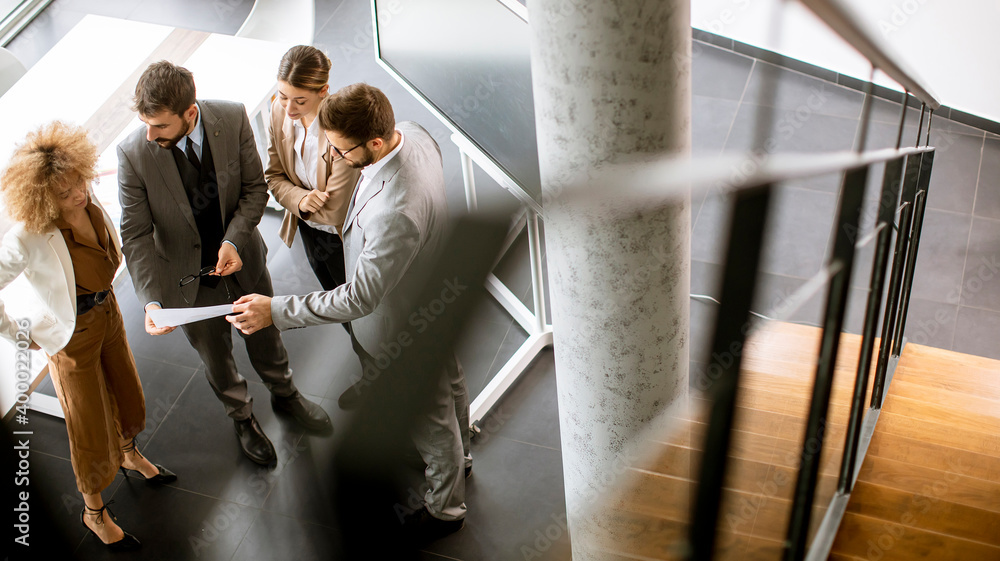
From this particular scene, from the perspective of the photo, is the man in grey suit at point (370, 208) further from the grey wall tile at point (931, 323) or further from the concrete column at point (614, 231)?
the grey wall tile at point (931, 323)

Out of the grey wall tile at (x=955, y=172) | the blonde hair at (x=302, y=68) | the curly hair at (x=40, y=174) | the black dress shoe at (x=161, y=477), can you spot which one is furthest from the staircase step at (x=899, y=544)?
the grey wall tile at (x=955, y=172)

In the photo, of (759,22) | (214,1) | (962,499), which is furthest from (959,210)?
(214,1)

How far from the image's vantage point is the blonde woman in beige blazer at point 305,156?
109 inches

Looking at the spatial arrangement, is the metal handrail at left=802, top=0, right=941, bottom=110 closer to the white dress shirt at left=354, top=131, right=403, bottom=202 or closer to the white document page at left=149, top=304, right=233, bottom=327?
the white dress shirt at left=354, top=131, right=403, bottom=202

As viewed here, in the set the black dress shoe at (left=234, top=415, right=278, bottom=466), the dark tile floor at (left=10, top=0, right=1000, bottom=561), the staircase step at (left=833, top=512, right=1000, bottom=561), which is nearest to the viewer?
the staircase step at (left=833, top=512, right=1000, bottom=561)

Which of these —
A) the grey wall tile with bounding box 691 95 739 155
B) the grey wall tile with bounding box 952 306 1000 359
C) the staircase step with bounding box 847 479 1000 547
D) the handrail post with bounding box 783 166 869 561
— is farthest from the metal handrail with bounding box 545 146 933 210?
the grey wall tile with bounding box 691 95 739 155

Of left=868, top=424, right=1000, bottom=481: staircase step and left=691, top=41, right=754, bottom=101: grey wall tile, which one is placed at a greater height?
left=691, top=41, right=754, bottom=101: grey wall tile

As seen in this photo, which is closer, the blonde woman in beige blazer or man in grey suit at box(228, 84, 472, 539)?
man in grey suit at box(228, 84, 472, 539)

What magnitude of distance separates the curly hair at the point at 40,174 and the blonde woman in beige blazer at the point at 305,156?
29.2 inches

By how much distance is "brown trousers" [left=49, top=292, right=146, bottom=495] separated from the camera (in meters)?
2.62

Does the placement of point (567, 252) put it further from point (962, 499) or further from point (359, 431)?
point (962, 499)

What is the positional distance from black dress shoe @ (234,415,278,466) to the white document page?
80cm

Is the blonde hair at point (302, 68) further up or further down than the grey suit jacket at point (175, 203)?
further up

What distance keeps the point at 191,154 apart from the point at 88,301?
24.2 inches
